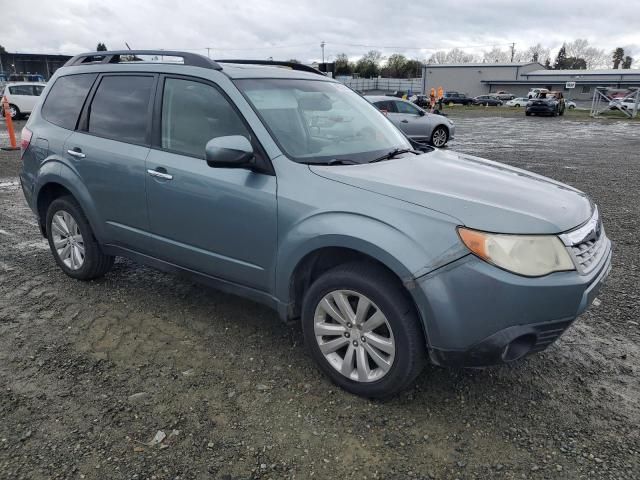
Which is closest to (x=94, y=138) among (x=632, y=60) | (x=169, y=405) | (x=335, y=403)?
(x=169, y=405)

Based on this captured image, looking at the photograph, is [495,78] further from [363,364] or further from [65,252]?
[363,364]

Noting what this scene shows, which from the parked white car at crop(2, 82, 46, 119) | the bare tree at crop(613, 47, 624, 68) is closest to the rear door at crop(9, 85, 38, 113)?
the parked white car at crop(2, 82, 46, 119)

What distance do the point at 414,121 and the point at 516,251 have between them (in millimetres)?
13365

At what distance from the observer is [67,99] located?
4367mm

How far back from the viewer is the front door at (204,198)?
3057mm

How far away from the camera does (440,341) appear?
248 cm

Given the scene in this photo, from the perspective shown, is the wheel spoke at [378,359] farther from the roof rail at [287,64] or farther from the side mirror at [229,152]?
the roof rail at [287,64]

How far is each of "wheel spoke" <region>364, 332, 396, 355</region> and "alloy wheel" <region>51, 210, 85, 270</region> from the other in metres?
2.80

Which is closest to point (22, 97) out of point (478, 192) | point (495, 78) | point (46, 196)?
point (46, 196)

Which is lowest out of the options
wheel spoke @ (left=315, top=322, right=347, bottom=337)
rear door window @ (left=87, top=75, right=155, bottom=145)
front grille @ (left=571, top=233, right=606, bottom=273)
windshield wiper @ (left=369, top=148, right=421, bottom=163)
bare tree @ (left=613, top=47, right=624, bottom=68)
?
wheel spoke @ (left=315, top=322, right=347, bottom=337)

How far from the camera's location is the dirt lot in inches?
94.4

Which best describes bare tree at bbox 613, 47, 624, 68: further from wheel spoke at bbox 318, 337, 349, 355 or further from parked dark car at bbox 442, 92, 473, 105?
wheel spoke at bbox 318, 337, 349, 355

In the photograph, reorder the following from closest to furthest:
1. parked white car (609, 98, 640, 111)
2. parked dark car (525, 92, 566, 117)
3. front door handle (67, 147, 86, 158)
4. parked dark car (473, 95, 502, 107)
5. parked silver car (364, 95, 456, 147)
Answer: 1. front door handle (67, 147, 86, 158)
2. parked silver car (364, 95, 456, 147)
3. parked white car (609, 98, 640, 111)
4. parked dark car (525, 92, 566, 117)
5. parked dark car (473, 95, 502, 107)

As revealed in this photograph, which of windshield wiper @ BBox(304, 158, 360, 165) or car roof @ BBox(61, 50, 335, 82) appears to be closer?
windshield wiper @ BBox(304, 158, 360, 165)
